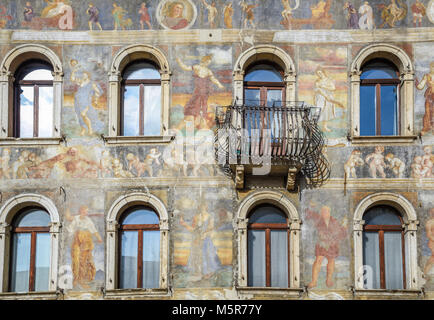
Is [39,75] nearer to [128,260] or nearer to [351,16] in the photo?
[128,260]

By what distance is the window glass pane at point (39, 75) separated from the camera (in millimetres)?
22922

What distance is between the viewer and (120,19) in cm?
2281

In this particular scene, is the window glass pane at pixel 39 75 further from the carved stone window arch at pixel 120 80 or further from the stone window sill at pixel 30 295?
the stone window sill at pixel 30 295

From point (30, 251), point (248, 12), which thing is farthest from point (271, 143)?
point (30, 251)

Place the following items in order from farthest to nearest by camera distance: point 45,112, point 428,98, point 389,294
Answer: point 45,112 < point 428,98 < point 389,294

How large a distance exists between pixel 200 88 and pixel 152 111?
4.44ft

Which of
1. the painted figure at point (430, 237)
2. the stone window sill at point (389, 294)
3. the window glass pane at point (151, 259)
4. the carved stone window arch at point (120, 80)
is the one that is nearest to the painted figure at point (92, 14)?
the carved stone window arch at point (120, 80)

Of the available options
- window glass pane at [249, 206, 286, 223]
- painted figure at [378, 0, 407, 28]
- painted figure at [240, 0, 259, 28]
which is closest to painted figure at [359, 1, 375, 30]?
painted figure at [378, 0, 407, 28]

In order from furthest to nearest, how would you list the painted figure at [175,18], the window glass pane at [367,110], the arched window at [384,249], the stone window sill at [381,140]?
1. the painted figure at [175,18]
2. the window glass pane at [367,110]
3. the stone window sill at [381,140]
4. the arched window at [384,249]

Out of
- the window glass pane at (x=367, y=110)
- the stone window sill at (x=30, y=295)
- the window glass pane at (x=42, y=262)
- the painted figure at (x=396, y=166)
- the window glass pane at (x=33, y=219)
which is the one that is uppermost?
the window glass pane at (x=367, y=110)

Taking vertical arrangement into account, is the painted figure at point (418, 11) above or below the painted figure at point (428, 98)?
above

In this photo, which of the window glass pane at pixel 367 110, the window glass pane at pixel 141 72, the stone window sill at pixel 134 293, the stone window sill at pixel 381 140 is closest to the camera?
the stone window sill at pixel 134 293

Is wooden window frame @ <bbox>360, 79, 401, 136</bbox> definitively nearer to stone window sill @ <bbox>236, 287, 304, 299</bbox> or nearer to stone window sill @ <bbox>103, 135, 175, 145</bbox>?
stone window sill @ <bbox>236, 287, 304, 299</bbox>
